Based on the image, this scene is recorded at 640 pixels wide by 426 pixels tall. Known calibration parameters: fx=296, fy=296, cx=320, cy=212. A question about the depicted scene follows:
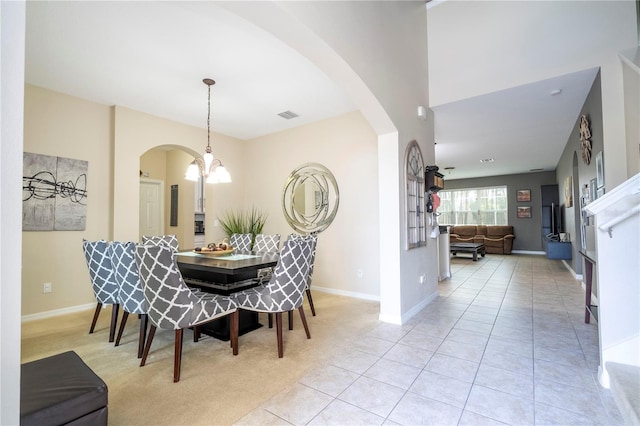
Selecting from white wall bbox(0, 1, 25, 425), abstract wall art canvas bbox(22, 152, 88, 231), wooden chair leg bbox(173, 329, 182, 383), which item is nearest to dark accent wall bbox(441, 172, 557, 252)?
wooden chair leg bbox(173, 329, 182, 383)

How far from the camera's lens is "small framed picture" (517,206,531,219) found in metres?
9.48

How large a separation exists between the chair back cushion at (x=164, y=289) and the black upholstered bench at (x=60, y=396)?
0.63 meters

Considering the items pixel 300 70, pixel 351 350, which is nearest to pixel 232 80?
pixel 300 70

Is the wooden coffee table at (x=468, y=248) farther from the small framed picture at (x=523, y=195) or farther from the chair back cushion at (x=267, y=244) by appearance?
the chair back cushion at (x=267, y=244)

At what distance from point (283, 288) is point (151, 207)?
5.14 metres

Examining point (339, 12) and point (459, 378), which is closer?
point (459, 378)

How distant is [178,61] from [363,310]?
3.50 m

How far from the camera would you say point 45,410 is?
1.21 metres

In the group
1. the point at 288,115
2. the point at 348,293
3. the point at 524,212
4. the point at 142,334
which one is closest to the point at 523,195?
the point at 524,212

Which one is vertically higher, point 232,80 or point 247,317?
point 232,80

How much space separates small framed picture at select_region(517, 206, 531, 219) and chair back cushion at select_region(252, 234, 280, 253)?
912 centimetres

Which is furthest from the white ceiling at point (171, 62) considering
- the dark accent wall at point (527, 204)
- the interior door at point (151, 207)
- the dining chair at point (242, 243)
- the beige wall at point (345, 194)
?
the dark accent wall at point (527, 204)

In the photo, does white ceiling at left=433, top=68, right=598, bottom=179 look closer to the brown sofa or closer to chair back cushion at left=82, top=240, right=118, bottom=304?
the brown sofa

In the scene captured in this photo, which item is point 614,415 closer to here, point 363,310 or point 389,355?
point 389,355
